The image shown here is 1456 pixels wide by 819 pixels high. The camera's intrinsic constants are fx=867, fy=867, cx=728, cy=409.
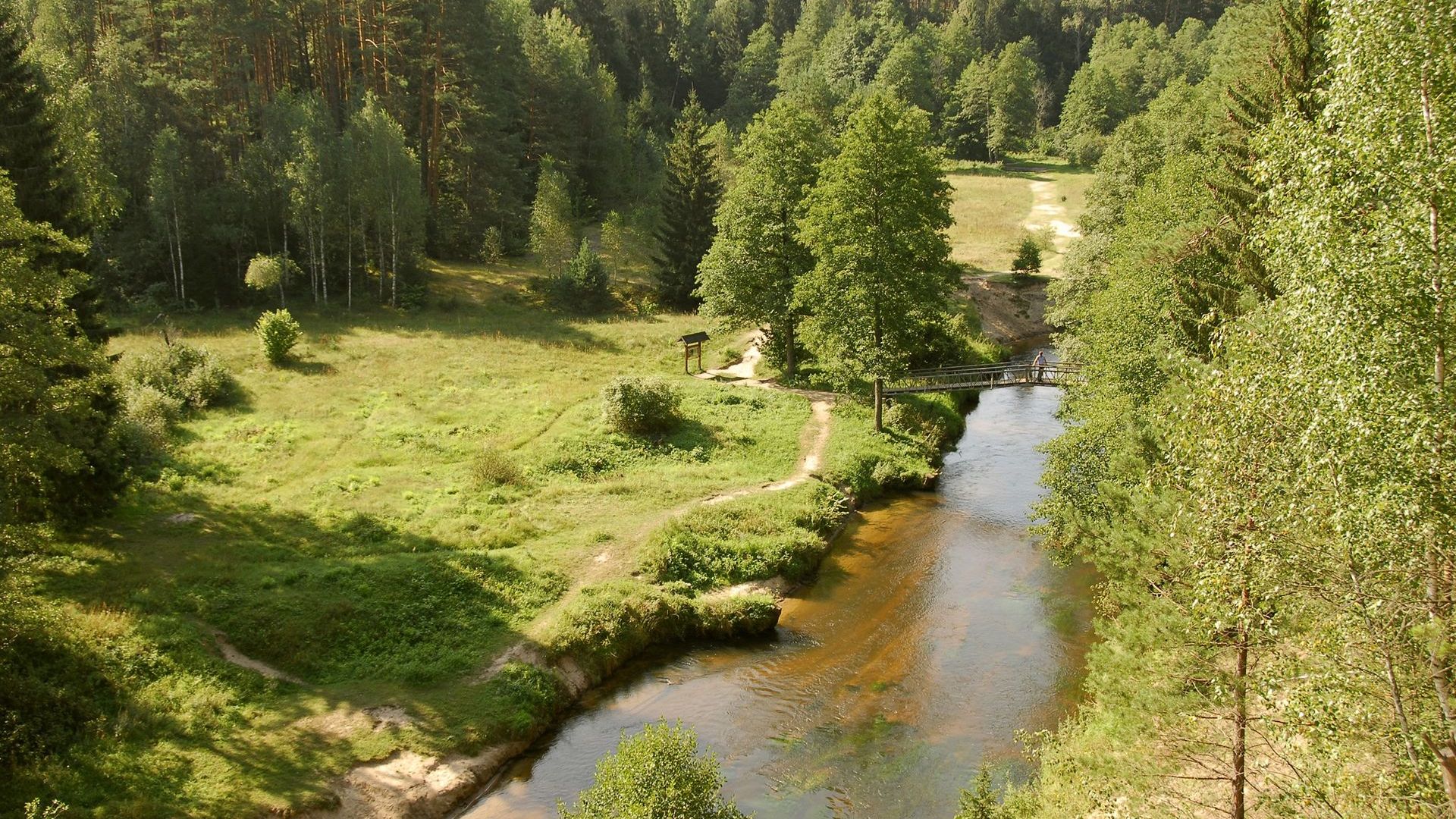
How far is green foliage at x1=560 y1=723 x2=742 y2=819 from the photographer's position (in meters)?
14.5

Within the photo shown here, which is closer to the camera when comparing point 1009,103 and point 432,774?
point 432,774

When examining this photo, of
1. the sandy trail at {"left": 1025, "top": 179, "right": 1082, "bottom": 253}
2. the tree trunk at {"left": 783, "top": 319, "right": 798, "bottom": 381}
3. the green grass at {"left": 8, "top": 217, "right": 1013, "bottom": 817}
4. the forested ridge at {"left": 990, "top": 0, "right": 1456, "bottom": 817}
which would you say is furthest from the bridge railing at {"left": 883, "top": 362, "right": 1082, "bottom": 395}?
the sandy trail at {"left": 1025, "top": 179, "right": 1082, "bottom": 253}

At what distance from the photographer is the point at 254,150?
55.4 metres

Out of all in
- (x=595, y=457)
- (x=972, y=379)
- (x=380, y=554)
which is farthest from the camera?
(x=972, y=379)

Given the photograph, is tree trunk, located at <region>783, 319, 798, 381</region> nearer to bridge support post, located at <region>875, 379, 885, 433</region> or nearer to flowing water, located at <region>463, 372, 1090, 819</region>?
bridge support post, located at <region>875, 379, 885, 433</region>

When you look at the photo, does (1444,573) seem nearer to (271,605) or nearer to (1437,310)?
(1437,310)

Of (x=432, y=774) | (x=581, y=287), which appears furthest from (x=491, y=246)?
(x=432, y=774)

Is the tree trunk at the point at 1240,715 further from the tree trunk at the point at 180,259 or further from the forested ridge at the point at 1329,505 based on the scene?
the tree trunk at the point at 180,259

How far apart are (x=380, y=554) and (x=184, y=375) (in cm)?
1910

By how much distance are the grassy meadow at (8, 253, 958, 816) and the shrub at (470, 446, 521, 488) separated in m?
0.10

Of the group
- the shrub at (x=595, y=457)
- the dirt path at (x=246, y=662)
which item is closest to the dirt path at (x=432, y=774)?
the dirt path at (x=246, y=662)

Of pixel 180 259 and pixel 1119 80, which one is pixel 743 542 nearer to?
pixel 180 259

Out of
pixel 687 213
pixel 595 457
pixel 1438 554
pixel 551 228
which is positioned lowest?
pixel 595 457

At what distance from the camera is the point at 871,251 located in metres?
38.5
